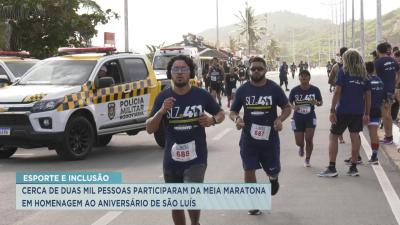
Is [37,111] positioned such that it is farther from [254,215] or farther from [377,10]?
[377,10]

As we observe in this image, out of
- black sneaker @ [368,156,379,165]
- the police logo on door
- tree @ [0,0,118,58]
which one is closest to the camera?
black sneaker @ [368,156,379,165]

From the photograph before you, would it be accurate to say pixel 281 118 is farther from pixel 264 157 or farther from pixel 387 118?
pixel 387 118

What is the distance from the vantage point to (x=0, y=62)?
49.4ft

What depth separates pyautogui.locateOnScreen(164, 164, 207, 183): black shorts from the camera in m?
5.24

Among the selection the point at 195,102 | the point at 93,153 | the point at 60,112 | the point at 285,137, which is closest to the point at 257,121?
the point at 195,102

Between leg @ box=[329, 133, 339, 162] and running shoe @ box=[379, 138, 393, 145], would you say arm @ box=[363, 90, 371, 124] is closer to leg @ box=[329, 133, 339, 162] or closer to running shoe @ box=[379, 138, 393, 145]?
leg @ box=[329, 133, 339, 162]

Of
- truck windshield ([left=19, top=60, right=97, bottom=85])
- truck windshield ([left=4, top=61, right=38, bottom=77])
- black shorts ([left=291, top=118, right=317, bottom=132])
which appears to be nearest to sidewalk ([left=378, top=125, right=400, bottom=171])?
black shorts ([left=291, top=118, right=317, bottom=132])

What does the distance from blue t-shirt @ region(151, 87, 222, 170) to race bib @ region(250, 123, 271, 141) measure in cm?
140

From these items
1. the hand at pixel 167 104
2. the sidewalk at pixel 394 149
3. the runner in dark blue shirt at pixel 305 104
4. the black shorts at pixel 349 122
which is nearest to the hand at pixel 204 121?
the hand at pixel 167 104

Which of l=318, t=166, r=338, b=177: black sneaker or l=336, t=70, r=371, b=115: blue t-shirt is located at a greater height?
l=336, t=70, r=371, b=115: blue t-shirt

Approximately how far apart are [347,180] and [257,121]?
2764 millimetres

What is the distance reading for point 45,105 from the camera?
34.3 feet

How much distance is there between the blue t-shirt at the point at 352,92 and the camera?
869cm

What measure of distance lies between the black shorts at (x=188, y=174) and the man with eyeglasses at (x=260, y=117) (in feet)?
4.16
